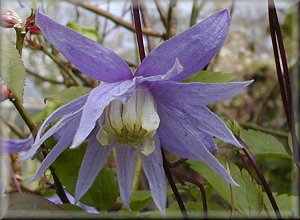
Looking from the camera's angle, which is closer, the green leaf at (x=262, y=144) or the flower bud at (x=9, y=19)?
the flower bud at (x=9, y=19)

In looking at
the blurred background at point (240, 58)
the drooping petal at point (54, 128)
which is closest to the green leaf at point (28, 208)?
the drooping petal at point (54, 128)

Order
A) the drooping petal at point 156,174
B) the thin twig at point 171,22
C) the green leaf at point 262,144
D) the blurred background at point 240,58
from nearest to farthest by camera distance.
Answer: the drooping petal at point 156,174
the green leaf at point 262,144
the thin twig at point 171,22
the blurred background at point 240,58

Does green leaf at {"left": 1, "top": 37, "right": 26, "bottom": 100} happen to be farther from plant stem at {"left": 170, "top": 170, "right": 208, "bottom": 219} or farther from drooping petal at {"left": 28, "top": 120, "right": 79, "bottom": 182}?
plant stem at {"left": 170, "top": 170, "right": 208, "bottom": 219}

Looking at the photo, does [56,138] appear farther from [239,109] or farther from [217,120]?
[239,109]

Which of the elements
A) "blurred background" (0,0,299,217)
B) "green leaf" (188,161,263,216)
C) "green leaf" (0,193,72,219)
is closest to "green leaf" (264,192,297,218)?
Answer: "green leaf" (188,161,263,216)

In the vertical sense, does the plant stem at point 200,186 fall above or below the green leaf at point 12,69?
below

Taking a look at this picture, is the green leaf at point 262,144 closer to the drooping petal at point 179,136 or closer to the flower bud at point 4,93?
the drooping petal at point 179,136

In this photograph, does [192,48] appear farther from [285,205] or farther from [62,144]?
[285,205]
